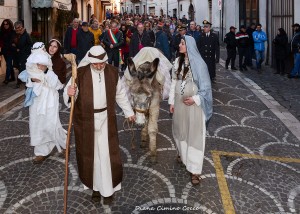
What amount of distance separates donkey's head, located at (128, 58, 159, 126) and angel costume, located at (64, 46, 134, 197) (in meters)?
0.70

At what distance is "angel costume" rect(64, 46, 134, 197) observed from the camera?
13.2ft

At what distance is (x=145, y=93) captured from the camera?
16.0ft

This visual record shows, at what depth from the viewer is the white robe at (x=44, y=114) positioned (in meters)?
5.32

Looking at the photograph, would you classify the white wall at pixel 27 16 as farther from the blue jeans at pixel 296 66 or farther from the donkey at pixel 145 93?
the donkey at pixel 145 93

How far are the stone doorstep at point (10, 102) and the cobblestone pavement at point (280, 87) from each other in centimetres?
675

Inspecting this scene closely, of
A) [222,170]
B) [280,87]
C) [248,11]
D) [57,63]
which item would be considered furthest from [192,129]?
[248,11]

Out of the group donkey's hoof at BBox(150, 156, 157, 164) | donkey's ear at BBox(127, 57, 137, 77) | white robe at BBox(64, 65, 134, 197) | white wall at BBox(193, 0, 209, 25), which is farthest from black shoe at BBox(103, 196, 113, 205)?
white wall at BBox(193, 0, 209, 25)

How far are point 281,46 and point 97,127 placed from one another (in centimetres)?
1061

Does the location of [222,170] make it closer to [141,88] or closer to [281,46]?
[141,88]

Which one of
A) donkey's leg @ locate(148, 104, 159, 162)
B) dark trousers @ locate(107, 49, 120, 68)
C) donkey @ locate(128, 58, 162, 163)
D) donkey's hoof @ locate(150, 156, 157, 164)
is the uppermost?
dark trousers @ locate(107, 49, 120, 68)

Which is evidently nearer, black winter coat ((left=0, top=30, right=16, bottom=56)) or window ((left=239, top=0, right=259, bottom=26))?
black winter coat ((left=0, top=30, right=16, bottom=56))

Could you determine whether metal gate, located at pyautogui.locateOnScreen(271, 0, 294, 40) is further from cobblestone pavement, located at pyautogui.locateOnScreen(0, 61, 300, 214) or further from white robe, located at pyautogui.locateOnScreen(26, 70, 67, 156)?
white robe, located at pyautogui.locateOnScreen(26, 70, 67, 156)

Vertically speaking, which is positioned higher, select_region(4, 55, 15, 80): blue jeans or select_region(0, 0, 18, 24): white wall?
select_region(0, 0, 18, 24): white wall

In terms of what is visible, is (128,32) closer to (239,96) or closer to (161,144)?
(239,96)
